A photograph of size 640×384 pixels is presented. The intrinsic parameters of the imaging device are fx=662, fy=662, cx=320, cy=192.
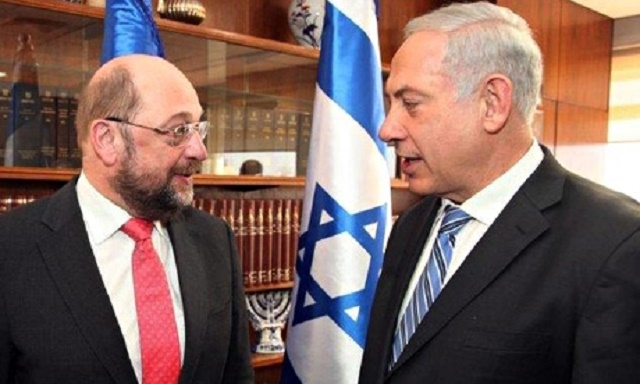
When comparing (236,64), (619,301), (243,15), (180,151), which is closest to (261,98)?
(236,64)

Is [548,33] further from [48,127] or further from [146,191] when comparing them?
[146,191]

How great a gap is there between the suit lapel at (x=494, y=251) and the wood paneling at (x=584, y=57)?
3.68 metres

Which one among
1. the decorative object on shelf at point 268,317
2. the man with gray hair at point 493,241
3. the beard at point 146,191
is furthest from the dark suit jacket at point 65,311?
the decorative object on shelf at point 268,317

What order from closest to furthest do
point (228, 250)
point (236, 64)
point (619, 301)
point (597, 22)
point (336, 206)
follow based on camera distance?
point (619, 301), point (228, 250), point (336, 206), point (236, 64), point (597, 22)

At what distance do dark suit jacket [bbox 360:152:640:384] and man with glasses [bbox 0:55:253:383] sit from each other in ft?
1.67

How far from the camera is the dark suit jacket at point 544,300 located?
3.58ft

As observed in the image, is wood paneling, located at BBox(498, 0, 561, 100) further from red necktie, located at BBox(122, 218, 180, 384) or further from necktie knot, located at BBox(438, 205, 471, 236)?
red necktie, located at BBox(122, 218, 180, 384)

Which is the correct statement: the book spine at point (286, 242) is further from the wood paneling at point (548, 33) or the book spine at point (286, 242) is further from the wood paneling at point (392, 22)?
the wood paneling at point (548, 33)

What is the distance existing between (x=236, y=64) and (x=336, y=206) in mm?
833

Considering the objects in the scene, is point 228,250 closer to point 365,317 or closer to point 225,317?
point 225,317

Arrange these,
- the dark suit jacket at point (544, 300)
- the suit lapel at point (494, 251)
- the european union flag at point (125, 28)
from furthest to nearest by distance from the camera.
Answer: the european union flag at point (125, 28) → the suit lapel at point (494, 251) → the dark suit jacket at point (544, 300)

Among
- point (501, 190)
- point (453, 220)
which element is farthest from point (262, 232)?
point (501, 190)

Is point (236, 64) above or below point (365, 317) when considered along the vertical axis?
above

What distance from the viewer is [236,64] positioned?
2.75 metres
